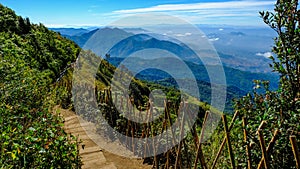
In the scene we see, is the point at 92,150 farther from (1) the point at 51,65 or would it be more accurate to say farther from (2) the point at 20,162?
(1) the point at 51,65

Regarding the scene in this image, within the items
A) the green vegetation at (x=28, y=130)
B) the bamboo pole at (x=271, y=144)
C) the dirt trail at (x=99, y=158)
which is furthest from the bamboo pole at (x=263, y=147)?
the dirt trail at (x=99, y=158)

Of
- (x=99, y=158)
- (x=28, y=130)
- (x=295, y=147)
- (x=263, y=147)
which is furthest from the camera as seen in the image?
(x=99, y=158)

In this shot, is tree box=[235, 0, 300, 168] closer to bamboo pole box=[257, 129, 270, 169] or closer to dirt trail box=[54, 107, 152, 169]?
bamboo pole box=[257, 129, 270, 169]

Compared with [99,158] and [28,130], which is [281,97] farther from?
[99,158]

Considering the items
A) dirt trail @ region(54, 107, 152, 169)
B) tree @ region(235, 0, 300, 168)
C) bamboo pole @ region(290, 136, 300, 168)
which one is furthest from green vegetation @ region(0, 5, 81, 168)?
bamboo pole @ region(290, 136, 300, 168)

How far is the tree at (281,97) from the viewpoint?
223 cm

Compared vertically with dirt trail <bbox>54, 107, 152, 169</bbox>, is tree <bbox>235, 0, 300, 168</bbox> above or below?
above

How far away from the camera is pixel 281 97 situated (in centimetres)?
245

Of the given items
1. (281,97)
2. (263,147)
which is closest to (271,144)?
(263,147)

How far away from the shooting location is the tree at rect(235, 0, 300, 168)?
2.23 metres

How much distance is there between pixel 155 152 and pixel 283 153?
2.72 m

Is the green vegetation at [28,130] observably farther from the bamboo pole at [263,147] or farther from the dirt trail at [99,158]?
the bamboo pole at [263,147]

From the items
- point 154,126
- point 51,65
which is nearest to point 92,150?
point 154,126

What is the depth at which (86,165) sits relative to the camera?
4840 millimetres
